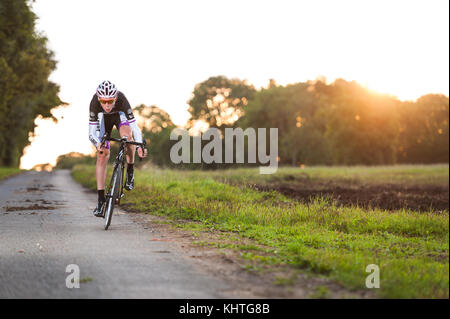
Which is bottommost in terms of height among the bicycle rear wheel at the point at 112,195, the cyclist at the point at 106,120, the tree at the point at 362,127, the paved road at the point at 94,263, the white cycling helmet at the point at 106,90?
the paved road at the point at 94,263

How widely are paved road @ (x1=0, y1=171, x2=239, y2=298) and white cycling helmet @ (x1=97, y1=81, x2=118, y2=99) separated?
7.51ft

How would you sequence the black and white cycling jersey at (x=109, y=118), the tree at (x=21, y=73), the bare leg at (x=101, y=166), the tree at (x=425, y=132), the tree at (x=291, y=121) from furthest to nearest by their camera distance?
the tree at (x=425, y=132), the tree at (x=291, y=121), the tree at (x=21, y=73), the bare leg at (x=101, y=166), the black and white cycling jersey at (x=109, y=118)

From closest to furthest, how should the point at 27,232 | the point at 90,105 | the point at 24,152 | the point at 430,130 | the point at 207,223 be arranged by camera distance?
1. the point at 27,232
2. the point at 90,105
3. the point at 207,223
4. the point at 24,152
5. the point at 430,130

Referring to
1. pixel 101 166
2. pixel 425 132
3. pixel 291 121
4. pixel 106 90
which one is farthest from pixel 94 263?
pixel 425 132

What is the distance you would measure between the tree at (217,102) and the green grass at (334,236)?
56.9 meters

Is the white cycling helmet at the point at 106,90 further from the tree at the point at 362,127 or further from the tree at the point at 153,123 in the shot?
the tree at the point at 362,127

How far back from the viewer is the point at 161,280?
Answer: 4875 mm

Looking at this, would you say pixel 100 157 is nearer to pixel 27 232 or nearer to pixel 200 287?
pixel 27 232

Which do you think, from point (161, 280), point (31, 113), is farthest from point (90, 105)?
point (31, 113)

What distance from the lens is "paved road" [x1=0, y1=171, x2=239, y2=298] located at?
4500mm

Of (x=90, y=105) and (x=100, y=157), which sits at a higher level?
(x=90, y=105)

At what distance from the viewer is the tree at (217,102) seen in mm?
70625

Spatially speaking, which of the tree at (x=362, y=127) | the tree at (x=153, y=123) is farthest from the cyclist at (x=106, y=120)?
the tree at (x=362, y=127)

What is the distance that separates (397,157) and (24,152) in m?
57.0
